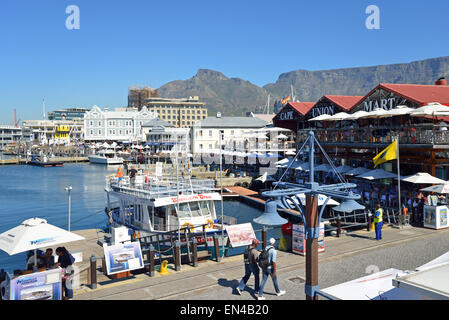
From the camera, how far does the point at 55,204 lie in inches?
1785

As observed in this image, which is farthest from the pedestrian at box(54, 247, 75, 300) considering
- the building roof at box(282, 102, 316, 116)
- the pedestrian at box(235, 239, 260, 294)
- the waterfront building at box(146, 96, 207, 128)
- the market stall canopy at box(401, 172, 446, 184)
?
the waterfront building at box(146, 96, 207, 128)

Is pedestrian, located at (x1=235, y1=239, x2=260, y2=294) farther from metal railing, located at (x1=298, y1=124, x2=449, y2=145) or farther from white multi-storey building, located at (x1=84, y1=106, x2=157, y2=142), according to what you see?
white multi-storey building, located at (x1=84, y1=106, x2=157, y2=142)

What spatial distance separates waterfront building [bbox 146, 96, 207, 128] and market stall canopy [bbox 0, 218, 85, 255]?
165m

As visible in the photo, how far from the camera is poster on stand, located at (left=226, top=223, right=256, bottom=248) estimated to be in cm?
1597

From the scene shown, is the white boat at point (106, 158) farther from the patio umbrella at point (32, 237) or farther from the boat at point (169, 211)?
the patio umbrella at point (32, 237)

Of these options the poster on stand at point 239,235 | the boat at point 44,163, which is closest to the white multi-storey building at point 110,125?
the boat at point 44,163

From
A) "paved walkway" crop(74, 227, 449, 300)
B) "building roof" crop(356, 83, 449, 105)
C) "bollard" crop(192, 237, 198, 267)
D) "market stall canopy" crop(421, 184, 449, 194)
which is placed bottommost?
"paved walkway" crop(74, 227, 449, 300)


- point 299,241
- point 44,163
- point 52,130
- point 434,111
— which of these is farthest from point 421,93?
point 52,130

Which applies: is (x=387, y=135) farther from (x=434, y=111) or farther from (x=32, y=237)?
(x=32, y=237)

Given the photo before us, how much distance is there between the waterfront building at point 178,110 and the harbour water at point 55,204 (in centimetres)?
10319

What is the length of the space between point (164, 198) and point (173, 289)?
8610 mm

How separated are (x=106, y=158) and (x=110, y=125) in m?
32.5

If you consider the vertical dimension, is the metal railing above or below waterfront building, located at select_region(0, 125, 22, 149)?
below
